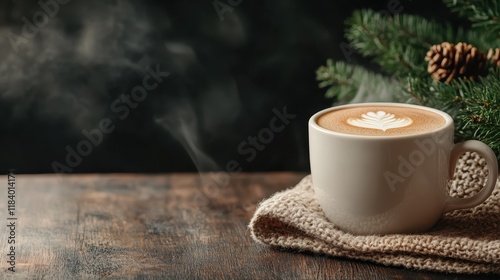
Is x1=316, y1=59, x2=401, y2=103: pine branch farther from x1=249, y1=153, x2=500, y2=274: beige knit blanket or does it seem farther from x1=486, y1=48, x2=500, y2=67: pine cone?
x1=249, y1=153, x2=500, y2=274: beige knit blanket

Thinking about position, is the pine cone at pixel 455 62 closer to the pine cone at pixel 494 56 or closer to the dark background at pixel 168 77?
the pine cone at pixel 494 56

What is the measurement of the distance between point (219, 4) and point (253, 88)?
0.17m

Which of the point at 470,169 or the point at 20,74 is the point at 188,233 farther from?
the point at 20,74

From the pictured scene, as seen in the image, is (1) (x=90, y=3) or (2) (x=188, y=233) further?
(1) (x=90, y=3)

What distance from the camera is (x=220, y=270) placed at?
2.81 feet

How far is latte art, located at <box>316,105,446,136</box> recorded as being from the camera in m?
0.87

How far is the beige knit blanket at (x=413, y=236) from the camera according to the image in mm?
826

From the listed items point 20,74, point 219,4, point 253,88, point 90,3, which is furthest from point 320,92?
point 20,74

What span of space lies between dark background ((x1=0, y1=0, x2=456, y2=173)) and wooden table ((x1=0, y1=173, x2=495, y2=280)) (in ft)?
0.57

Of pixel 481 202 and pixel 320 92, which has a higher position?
pixel 481 202

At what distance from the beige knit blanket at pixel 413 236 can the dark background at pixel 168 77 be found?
0.45 meters

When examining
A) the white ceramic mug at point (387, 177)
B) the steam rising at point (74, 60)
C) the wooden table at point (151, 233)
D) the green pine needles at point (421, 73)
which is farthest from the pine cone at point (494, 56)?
the steam rising at point (74, 60)

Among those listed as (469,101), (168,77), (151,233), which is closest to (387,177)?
(469,101)

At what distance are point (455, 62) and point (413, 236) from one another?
0.31 m
